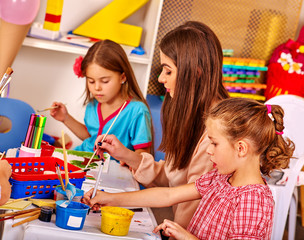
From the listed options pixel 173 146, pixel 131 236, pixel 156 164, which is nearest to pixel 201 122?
pixel 173 146

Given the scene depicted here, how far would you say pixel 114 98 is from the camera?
6.89ft

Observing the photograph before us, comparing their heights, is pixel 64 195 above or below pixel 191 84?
below

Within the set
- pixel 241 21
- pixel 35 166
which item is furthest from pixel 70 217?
pixel 241 21

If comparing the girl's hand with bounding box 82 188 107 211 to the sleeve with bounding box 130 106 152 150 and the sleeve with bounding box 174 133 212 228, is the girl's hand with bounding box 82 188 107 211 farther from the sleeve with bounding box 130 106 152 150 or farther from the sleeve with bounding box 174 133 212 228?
the sleeve with bounding box 130 106 152 150

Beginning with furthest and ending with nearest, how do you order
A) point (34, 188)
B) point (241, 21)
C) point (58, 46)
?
point (241, 21)
point (58, 46)
point (34, 188)

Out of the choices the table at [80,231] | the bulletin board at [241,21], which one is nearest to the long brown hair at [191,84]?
the table at [80,231]

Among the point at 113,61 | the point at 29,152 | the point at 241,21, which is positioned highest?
the point at 241,21

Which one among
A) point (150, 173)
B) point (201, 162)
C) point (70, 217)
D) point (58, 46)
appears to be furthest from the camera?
point (58, 46)

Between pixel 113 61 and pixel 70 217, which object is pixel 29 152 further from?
pixel 113 61

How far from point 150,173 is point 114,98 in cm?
60

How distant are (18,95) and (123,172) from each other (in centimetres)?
136

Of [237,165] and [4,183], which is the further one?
[237,165]

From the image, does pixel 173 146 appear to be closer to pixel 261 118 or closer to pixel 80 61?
pixel 261 118

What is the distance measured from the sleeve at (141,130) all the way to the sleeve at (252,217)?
86 cm
